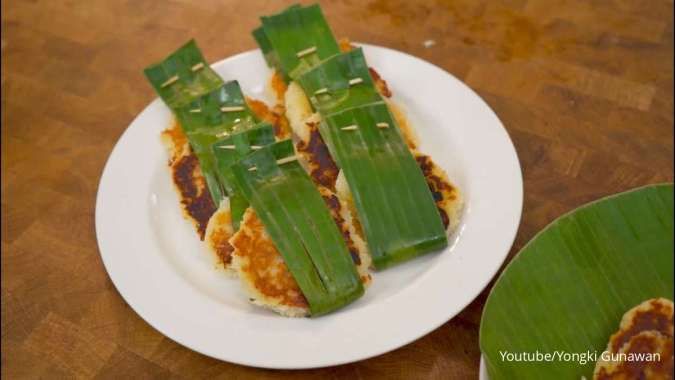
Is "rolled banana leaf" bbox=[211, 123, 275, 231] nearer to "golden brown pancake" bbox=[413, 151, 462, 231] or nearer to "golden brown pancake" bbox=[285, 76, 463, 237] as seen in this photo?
"golden brown pancake" bbox=[285, 76, 463, 237]

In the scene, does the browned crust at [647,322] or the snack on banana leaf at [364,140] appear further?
the snack on banana leaf at [364,140]

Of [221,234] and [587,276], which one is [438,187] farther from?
[221,234]

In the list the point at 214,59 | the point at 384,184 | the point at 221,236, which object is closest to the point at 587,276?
the point at 384,184

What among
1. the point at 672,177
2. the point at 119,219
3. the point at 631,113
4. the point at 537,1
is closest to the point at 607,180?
the point at 672,177

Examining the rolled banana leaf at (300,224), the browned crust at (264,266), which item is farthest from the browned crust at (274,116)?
the browned crust at (264,266)

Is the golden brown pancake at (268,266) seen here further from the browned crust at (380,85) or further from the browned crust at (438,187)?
the browned crust at (380,85)
